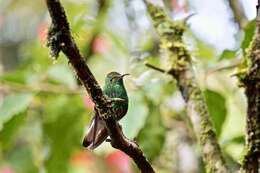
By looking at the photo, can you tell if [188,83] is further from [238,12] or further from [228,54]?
[238,12]

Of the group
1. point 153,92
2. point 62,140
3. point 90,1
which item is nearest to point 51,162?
point 62,140

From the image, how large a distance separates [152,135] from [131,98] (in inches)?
4.2

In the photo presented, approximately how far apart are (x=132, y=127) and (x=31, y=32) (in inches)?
98.9

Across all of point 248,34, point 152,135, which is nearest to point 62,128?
point 152,135

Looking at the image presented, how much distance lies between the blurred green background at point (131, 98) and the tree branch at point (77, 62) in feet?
1.23

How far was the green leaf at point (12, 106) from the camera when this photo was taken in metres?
1.71

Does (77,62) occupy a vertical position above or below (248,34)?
below

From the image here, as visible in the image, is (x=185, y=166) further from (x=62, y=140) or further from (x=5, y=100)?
(x=5, y=100)

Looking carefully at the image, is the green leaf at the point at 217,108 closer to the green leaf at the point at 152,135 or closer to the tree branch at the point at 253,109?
the green leaf at the point at 152,135

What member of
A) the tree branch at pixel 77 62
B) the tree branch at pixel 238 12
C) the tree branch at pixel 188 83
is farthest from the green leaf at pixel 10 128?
the tree branch at pixel 77 62

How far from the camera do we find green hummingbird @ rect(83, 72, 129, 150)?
91 cm

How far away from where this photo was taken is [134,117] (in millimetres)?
1572

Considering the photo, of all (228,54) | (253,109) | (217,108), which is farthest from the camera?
(217,108)

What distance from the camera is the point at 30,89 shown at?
1.87 metres
